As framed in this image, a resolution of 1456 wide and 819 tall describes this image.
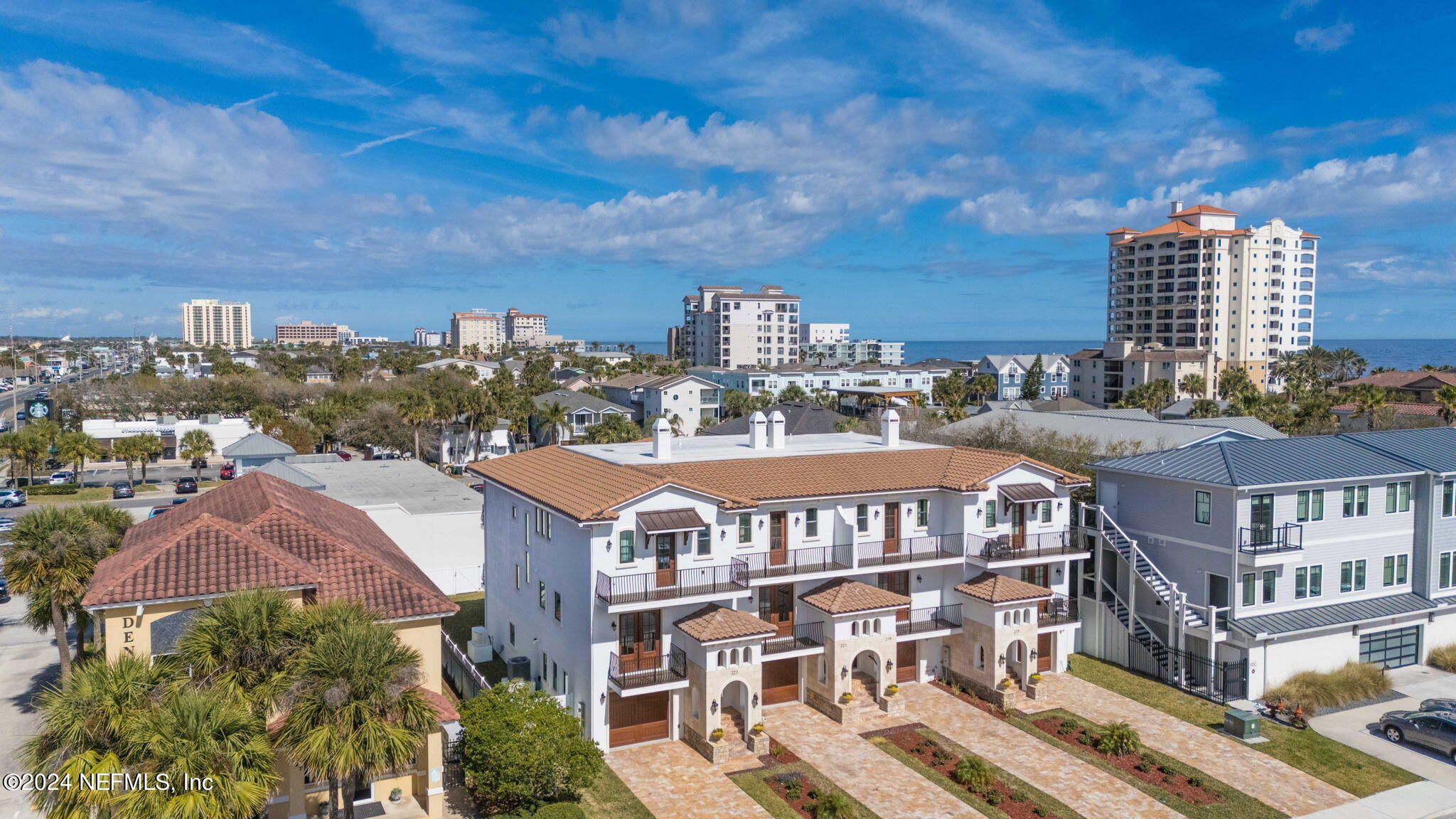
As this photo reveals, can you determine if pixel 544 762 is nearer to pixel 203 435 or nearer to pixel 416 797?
pixel 416 797

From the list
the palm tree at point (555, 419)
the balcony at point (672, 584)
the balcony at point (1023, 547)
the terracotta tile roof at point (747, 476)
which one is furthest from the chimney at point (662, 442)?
the palm tree at point (555, 419)

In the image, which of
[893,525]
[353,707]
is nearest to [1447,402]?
[893,525]

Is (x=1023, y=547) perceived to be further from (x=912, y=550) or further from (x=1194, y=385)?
(x=1194, y=385)

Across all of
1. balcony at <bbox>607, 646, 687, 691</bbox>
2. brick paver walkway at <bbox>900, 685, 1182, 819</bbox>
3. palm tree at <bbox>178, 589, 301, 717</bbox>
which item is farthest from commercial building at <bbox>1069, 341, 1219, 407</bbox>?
palm tree at <bbox>178, 589, 301, 717</bbox>

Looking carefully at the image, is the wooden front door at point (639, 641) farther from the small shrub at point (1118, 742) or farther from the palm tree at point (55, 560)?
the palm tree at point (55, 560)

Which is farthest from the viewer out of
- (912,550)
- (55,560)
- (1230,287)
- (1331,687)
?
(1230,287)

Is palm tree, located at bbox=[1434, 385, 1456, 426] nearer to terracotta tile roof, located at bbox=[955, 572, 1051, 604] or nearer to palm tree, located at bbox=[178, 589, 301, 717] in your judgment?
terracotta tile roof, located at bbox=[955, 572, 1051, 604]
